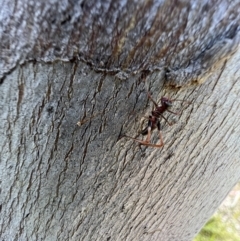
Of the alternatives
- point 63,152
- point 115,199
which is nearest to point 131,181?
point 115,199

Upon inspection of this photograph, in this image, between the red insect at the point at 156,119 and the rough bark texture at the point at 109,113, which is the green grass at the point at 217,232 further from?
the red insect at the point at 156,119

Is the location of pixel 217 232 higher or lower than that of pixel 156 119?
lower

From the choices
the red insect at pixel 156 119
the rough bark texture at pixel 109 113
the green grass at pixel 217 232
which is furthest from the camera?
the green grass at pixel 217 232

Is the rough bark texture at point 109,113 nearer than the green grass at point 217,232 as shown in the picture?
Yes

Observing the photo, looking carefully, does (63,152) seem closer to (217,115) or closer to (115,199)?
(115,199)

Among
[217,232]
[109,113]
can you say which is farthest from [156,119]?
[217,232]

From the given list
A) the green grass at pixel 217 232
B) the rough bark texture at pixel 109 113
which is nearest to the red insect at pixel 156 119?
A: the rough bark texture at pixel 109 113

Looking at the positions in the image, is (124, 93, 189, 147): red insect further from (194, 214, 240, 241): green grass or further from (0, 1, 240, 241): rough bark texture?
(194, 214, 240, 241): green grass

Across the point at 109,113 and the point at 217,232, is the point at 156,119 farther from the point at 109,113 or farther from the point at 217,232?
the point at 217,232

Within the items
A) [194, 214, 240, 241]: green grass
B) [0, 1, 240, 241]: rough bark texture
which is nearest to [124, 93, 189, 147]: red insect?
[0, 1, 240, 241]: rough bark texture
